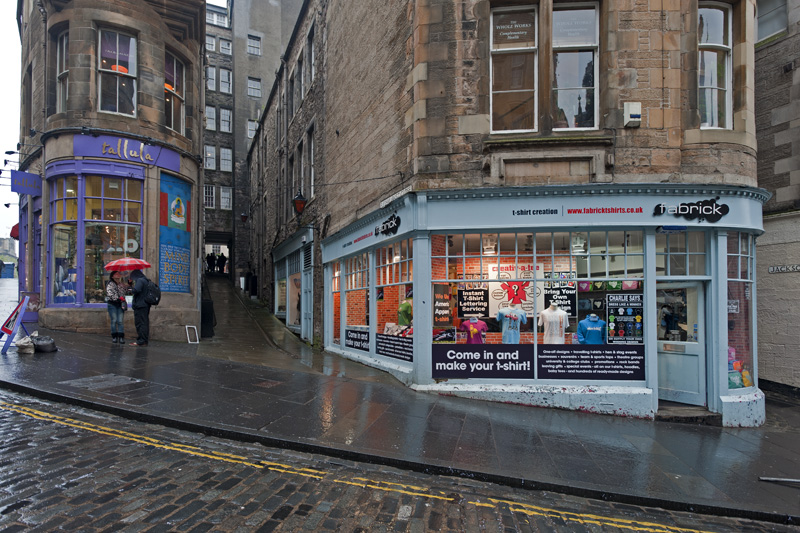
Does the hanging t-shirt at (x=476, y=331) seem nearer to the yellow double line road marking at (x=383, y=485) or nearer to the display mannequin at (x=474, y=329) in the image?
the display mannequin at (x=474, y=329)

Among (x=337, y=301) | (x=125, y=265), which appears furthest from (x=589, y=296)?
(x=125, y=265)

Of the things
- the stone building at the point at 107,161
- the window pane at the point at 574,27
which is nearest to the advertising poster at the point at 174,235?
the stone building at the point at 107,161

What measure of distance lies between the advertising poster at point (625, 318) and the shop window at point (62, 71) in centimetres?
1479

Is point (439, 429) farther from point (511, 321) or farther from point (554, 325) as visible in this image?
point (554, 325)

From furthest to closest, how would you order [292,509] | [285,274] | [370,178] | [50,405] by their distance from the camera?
[285,274] → [370,178] → [50,405] → [292,509]

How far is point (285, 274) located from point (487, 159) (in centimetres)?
1403

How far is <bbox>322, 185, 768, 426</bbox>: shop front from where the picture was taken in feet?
26.8

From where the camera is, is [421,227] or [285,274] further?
[285,274]

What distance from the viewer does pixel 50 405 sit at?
22.0 feet

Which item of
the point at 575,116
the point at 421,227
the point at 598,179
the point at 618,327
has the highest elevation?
the point at 575,116

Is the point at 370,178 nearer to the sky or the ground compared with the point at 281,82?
nearer to the ground

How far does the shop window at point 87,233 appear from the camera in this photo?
40.8ft

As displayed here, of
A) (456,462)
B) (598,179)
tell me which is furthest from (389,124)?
(456,462)

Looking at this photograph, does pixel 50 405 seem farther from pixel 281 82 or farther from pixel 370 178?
pixel 281 82
